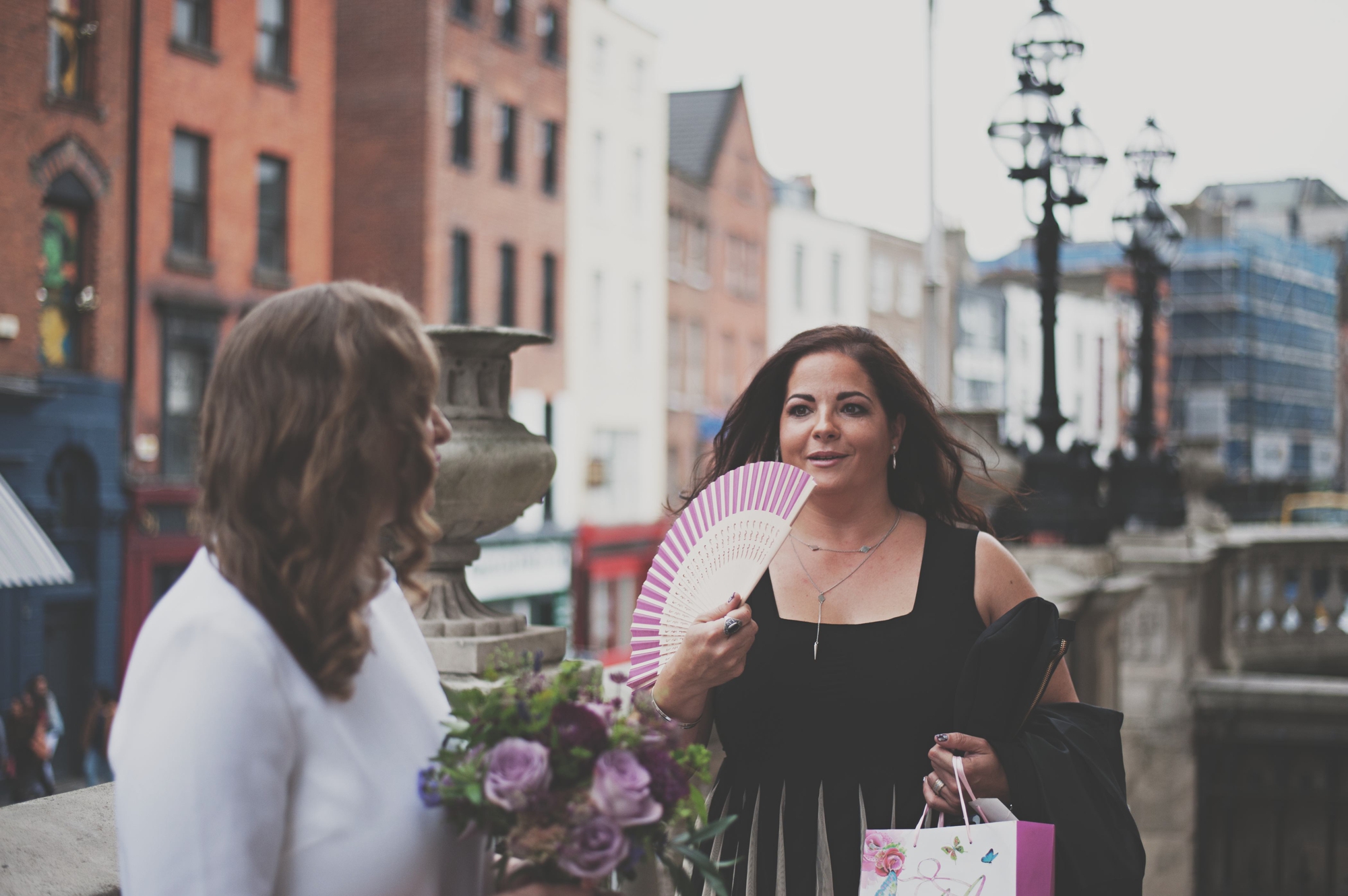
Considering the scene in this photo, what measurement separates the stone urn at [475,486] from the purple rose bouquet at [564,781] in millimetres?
2093

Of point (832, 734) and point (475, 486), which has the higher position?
point (475, 486)

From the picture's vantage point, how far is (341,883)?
1.74 meters

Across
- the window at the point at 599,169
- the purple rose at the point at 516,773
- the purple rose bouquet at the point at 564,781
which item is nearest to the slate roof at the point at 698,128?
the window at the point at 599,169

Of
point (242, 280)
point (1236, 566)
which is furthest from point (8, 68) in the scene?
point (1236, 566)

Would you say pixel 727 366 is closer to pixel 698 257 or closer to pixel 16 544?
pixel 698 257

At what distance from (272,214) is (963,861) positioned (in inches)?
A: 918

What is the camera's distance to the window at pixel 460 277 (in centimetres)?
2748

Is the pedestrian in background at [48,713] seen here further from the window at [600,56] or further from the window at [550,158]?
the window at [600,56]

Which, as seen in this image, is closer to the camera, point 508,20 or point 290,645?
point 290,645

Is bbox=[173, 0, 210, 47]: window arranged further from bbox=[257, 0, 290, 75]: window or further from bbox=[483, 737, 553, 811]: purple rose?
bbox=[483, 737, 553, 811]: purple rose

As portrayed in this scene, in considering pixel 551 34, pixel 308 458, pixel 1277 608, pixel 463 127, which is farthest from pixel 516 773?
pixel 551 34

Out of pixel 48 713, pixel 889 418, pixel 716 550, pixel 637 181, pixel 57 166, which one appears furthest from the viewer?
pixel 637 181

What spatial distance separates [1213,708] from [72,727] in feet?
51.6

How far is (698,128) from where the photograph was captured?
39.4 m
